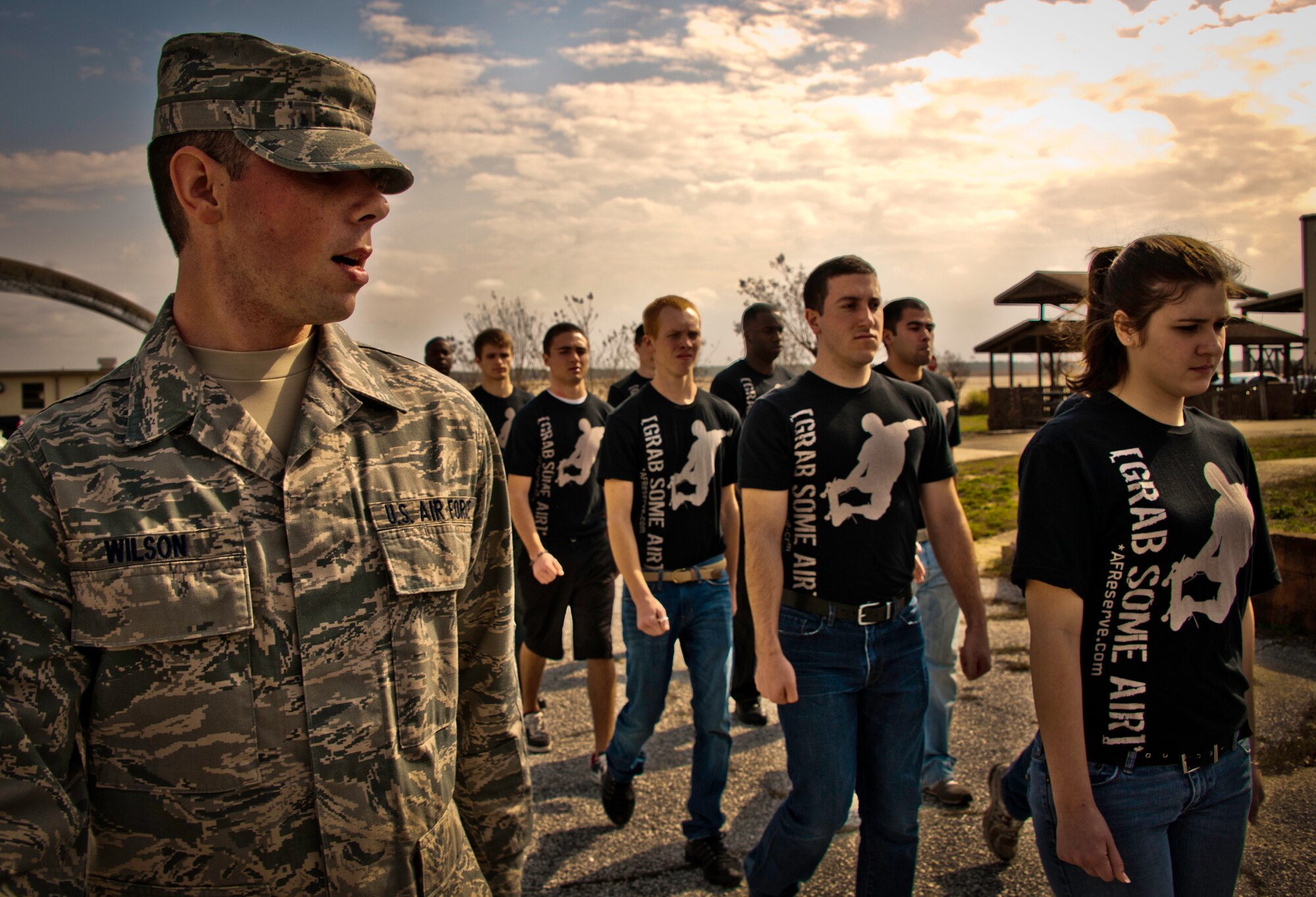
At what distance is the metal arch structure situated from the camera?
2186 cm

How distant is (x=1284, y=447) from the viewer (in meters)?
11.3

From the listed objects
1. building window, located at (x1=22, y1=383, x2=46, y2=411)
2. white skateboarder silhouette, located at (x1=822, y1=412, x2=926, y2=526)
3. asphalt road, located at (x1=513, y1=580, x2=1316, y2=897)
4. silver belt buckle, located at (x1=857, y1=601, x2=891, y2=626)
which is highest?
building window, located at (x1=22, y1=383, x2=46, y2=411)

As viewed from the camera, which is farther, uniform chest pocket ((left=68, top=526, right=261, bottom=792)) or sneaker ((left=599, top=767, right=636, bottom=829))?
sneaker ((left=599, top=767, right=636, bottom=829))

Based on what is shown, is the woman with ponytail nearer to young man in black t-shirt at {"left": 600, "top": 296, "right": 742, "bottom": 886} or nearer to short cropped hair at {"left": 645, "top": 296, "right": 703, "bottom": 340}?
young man in black t-shirt at {"left": 600, "top": 296, "right": 742, "bottom": 886}

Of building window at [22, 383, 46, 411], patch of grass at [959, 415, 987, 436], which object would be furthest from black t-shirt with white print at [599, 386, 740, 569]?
building window at [22, 383, 46, 411]

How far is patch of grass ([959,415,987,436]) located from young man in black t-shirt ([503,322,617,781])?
21183 mm

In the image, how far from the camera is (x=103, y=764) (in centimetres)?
140

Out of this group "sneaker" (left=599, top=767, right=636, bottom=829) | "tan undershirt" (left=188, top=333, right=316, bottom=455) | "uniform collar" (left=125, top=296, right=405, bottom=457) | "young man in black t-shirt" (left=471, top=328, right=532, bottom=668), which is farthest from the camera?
"young man in black t-shirt" (left=471, top=328, right=532, bottom=668)

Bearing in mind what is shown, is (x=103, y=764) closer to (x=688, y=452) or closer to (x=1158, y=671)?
(x=1158, y=671)

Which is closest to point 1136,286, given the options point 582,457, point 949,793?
point 949,793

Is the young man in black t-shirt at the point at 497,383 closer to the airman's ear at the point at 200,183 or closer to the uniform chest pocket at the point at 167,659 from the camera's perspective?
the airman's ear at the point at 200,183

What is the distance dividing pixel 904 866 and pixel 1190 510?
1.52m

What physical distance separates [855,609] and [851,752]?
492mm

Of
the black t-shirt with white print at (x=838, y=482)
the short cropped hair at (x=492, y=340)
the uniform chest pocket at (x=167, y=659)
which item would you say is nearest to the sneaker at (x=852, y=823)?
the black t-shirt with white print at (x=838, y=482)
